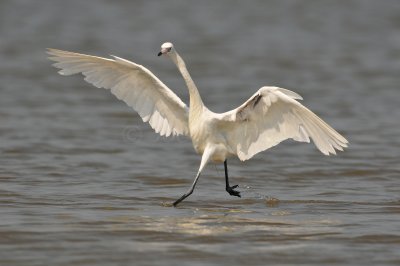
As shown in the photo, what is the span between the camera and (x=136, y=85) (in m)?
12.8

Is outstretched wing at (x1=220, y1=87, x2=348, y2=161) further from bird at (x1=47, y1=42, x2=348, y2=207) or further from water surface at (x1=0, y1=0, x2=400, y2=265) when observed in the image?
water surface at (x1=0, y1=0, x2=400, y2=265)

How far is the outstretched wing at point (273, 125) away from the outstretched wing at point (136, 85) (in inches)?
33.4

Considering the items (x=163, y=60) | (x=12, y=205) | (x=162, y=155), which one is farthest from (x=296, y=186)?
(x=163, y=60)

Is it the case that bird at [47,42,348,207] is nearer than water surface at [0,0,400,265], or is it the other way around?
water surface at [0,0,400,265]

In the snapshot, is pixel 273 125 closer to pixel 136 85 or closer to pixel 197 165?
pixel 136 85

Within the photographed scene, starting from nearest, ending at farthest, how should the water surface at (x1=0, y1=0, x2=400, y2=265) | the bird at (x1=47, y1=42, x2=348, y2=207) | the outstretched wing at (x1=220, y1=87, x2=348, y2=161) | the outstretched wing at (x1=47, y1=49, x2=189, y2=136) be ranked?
the water surface at (x1=0, y1=0, x2=400, y2=265)
the outstretched wing at (x1=220, y1=87, x2=348, y2=161)
the bird at (x1=47, y1=42, x2=348, y2=207)
the outstretched wing at (x1=47, y1=49, x2=189, y2=136)

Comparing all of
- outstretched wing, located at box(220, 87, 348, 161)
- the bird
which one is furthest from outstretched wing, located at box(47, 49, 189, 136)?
outstretched wing, located at box(220, 87, 348, 161)

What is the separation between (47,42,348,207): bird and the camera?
460 inches

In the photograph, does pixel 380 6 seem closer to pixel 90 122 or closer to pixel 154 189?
pixel 90 122

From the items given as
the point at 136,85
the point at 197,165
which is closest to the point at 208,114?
the point at 136,85

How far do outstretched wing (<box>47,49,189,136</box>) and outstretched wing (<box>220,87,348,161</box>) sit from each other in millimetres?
848

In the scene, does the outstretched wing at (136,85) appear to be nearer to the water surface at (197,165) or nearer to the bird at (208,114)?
the bird at (208,114)

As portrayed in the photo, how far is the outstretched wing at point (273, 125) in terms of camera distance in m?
11.6

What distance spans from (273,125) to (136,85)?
1875mm
